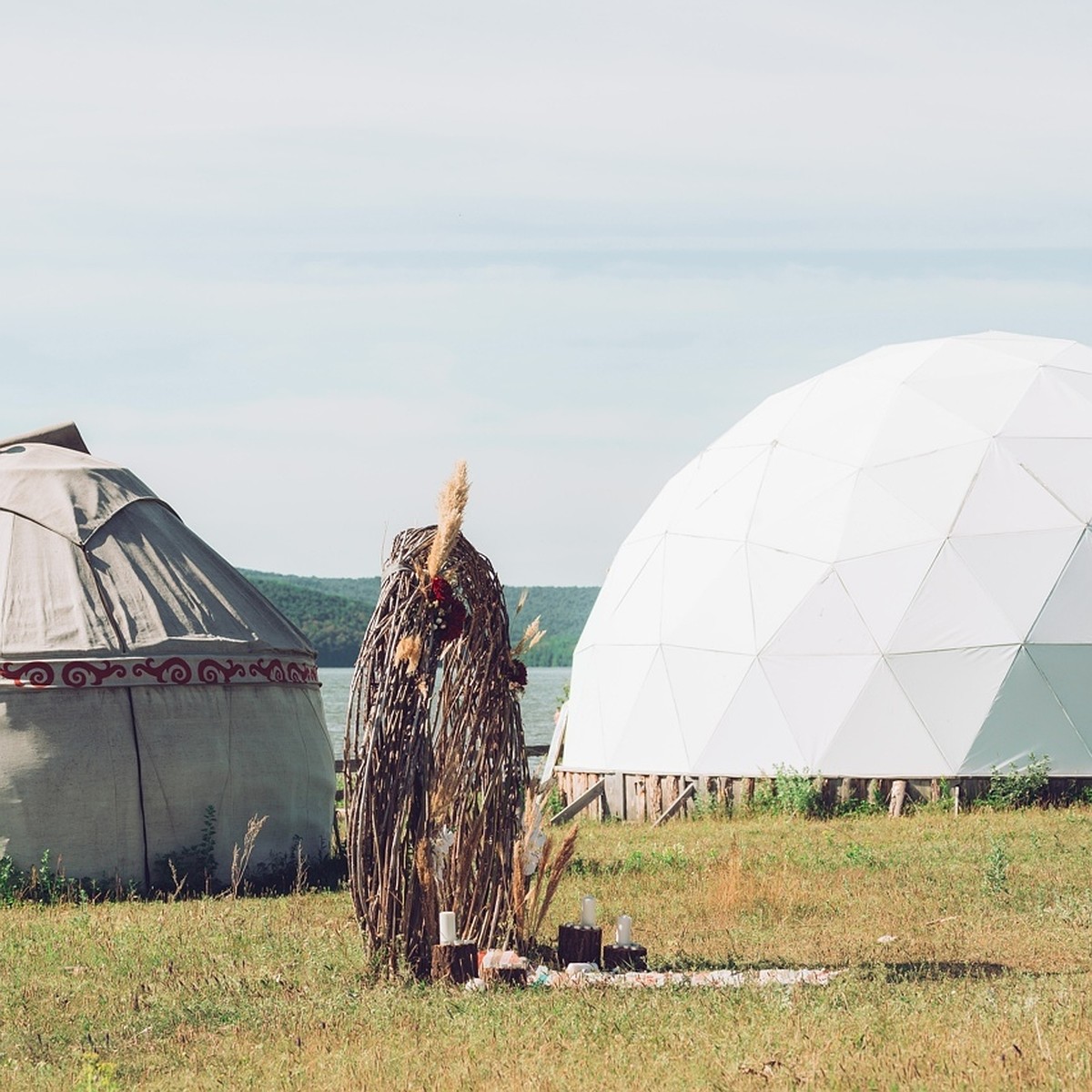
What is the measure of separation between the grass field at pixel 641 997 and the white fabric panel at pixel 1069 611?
5769 millimetres

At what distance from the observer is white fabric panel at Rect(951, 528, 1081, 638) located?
20.4 meters

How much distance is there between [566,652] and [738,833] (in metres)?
136

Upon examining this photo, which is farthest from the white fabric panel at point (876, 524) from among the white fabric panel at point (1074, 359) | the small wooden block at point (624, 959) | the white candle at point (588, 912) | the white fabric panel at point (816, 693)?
the small wooden block at point (624, 959)

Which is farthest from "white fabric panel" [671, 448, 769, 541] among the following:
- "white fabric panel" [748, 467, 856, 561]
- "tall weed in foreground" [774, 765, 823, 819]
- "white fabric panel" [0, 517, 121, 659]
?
"white fabric panel" [0, 517, 121, 659]

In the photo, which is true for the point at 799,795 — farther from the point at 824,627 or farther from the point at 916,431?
the point at 916,431

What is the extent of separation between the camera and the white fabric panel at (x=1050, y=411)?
21.7 meters

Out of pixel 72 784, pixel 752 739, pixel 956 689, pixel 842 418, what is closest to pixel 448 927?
pixel 72 784

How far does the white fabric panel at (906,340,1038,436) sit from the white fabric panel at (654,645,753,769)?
4.59 metres

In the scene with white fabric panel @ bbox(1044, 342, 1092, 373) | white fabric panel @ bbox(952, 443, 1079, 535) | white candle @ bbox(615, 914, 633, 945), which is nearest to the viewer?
white candle @ bbox(615, 914, 633, 945)

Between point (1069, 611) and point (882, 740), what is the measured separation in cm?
287

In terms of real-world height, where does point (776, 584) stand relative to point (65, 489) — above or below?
below

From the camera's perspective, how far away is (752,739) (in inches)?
827

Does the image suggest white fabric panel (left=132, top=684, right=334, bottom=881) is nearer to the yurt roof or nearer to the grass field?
the yurt roof

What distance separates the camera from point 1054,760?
19.9 meters
